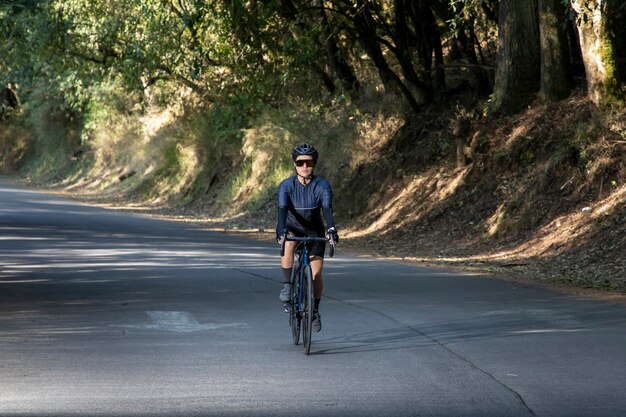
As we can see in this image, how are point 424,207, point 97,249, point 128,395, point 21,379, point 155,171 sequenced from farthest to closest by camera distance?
1. point 155,171
2. point 424,207
3. point 97,249
4. point 21,379
5. point 128,395

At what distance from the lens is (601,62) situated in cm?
2412

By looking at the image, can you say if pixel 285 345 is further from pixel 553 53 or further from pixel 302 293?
pixel 553 53

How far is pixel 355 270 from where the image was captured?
19266mm

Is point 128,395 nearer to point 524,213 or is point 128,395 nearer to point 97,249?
point 97,249

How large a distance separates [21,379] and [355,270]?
10412 mm

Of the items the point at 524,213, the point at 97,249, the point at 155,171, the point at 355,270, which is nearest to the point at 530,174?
the point at 524,213

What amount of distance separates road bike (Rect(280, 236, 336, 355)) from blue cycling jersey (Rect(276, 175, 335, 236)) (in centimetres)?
15

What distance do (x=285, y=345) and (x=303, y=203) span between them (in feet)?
4.37

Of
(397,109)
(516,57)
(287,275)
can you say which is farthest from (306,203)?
(397,109)

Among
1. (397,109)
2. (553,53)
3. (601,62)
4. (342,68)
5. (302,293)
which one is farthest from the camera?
(342,68)

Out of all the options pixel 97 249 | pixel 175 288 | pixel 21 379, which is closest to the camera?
pixel 21 379

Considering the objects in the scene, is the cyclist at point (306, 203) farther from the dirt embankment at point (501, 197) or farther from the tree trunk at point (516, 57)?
the tree trunk at point (516, 57)

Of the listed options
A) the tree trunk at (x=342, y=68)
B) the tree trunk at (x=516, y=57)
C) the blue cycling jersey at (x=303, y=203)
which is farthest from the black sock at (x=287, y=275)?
the tree trunk at (x=342, y=68)

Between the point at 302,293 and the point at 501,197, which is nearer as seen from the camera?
the point at 302,293
